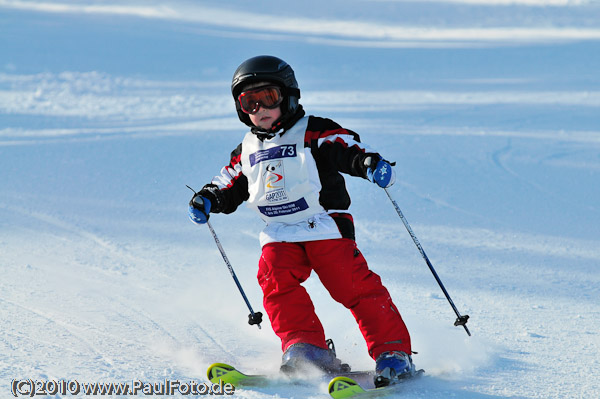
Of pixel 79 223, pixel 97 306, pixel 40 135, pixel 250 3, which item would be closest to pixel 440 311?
pixel 97 306

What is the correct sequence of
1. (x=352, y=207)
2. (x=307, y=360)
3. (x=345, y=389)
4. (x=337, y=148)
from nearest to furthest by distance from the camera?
(x=345, y=389), (x=307, y=360), (x=337, y=148), (x=352, y=207)

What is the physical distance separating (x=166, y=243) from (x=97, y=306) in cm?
131

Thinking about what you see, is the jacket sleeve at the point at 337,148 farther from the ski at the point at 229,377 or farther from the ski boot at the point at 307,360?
the ski at the point at 229,377

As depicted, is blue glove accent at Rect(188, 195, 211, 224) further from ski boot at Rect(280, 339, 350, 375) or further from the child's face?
ski boot at Rect(280, 339, 350, 375)

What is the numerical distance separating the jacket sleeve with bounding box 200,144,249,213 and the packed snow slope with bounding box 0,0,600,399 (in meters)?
0.68

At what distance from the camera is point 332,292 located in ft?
10.3

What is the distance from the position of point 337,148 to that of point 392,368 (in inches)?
37.3

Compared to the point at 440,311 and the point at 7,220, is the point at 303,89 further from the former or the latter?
the point at 440,311

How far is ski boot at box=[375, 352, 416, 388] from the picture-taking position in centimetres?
277

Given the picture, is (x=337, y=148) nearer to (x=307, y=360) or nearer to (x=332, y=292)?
(x=332, y=292)

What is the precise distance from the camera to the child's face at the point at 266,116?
10.3 ft

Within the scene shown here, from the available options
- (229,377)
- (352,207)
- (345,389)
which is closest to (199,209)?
(229,377)

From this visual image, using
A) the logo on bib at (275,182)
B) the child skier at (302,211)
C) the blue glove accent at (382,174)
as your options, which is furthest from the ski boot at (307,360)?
the blue glove accent at (382,174)

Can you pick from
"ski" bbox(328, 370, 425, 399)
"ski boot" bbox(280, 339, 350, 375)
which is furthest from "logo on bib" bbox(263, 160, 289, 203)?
"ski" bbox(328, 370, 425, 399)
